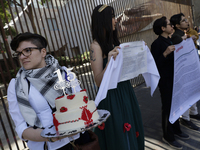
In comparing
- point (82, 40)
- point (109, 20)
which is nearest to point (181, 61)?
point (109, 20)

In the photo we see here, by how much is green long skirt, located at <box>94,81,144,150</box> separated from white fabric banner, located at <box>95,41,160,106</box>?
17cm

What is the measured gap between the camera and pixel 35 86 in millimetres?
1394

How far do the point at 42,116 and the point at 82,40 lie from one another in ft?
12.6

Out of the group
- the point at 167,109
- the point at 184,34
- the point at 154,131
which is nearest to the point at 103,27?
the point at 167,109

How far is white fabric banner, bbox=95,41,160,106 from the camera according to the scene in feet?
5.75

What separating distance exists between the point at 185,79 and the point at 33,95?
7.86 feet

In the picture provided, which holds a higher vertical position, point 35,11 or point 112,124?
point 35,11

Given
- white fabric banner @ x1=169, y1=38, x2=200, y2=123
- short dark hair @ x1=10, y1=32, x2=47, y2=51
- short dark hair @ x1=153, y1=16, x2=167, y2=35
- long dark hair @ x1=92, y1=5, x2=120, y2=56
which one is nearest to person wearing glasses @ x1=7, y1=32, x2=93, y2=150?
short dark hair @ x1=10, y1=32, x2=47, y2=51

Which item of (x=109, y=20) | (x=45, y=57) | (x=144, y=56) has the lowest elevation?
(x=144, y=56)

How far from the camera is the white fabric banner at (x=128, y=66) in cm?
175

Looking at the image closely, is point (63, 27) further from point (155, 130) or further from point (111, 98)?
point (155, 130)

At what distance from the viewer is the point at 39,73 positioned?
1.45 m

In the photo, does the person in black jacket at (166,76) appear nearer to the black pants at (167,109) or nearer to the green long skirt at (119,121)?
the black pants at (167,109)

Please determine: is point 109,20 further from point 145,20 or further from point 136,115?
point 145,20
